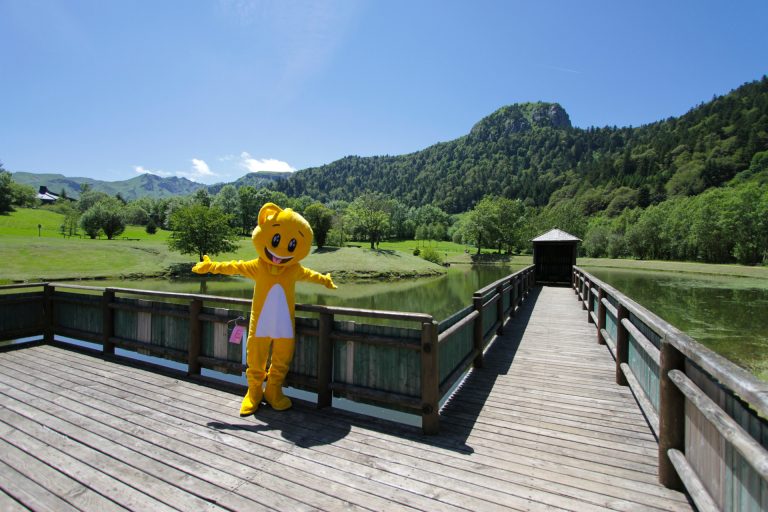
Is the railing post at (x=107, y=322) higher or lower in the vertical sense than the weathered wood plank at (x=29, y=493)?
higher

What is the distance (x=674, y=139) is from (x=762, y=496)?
163 m

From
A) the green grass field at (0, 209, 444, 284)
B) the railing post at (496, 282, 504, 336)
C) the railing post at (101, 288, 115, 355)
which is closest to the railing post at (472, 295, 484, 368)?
the railing post at (496, 282, 504, 336)

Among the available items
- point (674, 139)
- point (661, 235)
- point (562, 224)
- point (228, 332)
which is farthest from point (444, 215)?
point (228, 332)

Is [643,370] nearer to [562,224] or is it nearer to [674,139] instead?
[562,224]

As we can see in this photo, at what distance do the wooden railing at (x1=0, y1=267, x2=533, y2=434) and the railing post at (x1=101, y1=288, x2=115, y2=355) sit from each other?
2cm

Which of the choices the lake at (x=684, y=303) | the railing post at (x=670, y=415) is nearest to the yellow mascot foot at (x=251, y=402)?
the railing post at (x=670, y=415)

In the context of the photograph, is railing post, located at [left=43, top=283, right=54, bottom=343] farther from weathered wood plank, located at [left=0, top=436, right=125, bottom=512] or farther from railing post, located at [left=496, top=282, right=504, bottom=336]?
railing post, located at [left=496, top=282, right=504, bottom=336]

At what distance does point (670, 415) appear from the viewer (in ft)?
10.1

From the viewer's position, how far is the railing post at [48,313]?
25.2 ft

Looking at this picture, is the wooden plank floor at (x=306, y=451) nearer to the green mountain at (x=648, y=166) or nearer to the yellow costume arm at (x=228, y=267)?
the yellow costume arm at (x=228, y=267)

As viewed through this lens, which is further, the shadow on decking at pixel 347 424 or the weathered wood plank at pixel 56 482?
the shadow on decking at pixel 347 424

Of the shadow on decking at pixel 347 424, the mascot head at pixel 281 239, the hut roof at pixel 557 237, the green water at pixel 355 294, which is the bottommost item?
the green water at pixel 355 294

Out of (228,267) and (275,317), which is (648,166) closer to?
(228,267)

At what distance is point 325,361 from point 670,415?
11.1 ft
